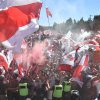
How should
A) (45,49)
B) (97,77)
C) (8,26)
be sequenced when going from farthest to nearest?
(45,49) < (97,77) < (8,26)

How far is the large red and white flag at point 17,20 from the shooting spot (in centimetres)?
1291

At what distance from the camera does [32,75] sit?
53.3 ft

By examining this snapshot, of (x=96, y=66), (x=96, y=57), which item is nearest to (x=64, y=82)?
(x=96, y=66)

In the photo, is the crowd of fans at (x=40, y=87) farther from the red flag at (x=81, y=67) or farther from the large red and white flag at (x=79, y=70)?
the red flag at (x=81, y=67)

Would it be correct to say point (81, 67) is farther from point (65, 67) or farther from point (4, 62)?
point (4, 62)

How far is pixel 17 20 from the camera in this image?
13117 millimetres

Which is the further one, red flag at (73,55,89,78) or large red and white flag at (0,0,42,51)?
red flag at (73,55,89,78)

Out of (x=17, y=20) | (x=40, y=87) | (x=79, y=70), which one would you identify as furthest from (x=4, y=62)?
(x=17, y=20)

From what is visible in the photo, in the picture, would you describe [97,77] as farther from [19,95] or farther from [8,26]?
[8,26]

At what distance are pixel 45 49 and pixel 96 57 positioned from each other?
235 inches

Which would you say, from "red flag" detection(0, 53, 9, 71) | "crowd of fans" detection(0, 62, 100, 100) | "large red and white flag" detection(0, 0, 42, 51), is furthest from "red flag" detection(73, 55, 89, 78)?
"large red and white flag" detection(0, 0, 42, 51)

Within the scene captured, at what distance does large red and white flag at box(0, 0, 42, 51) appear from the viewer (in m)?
12.9

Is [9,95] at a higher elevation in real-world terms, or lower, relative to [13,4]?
lower

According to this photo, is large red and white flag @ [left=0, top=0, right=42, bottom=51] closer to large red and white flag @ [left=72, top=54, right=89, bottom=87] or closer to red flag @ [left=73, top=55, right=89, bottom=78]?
large red and white flag @ [left=72, top=54, right=89, bottom=87]
